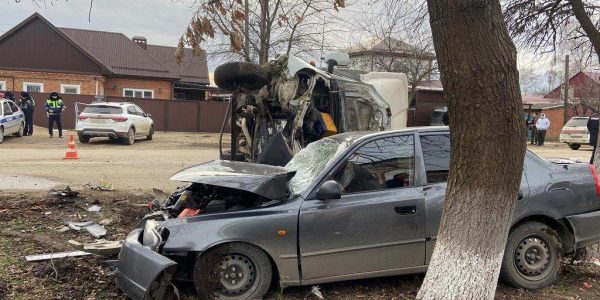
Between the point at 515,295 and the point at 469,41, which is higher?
the point at 469,41

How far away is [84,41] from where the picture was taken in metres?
35.6

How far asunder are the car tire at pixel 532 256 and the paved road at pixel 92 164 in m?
6.70

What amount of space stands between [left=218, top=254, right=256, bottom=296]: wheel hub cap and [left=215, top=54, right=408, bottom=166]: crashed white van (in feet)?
11.6

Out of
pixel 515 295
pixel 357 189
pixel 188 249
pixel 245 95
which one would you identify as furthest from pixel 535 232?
pixel 245 95

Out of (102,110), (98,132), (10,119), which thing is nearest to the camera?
(98,132)

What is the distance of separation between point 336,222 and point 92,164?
33.8 ft

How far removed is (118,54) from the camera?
35.3 metres

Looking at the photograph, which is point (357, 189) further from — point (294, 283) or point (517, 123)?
point (517, 123)

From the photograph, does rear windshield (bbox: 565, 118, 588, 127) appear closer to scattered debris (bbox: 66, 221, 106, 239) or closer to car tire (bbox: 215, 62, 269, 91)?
car tire (bbox: 215, 62, 269, 91)

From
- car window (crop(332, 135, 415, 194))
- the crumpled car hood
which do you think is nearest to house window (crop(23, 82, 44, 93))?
the crumpled car hood

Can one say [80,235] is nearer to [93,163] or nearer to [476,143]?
[476,143]

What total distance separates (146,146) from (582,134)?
19.2 m

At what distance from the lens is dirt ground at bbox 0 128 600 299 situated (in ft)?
14.9

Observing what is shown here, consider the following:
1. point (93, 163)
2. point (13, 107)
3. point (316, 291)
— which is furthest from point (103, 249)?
point (13, 107)
